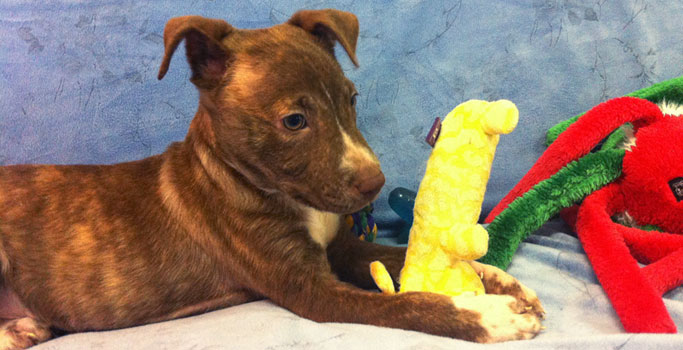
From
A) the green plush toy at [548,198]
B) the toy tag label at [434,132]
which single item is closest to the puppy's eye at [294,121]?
the toy tag label at [434,132]

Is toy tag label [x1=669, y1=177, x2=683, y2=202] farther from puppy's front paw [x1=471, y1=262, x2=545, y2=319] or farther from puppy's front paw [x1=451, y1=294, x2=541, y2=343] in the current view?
Result: puppy's front paw [x1=451, y1=294, x2=541, y2=343]

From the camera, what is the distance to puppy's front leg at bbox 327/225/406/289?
2.49 meters

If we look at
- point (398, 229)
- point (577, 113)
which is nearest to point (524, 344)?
point (398, 229)

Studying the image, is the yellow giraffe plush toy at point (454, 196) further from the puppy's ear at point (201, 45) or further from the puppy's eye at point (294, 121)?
the puppy's ear at point (201, 45)

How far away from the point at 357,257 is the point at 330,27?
109cm

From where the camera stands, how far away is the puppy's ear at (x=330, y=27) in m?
2.22

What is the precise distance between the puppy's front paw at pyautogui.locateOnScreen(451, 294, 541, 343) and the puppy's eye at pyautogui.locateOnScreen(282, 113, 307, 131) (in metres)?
0.88

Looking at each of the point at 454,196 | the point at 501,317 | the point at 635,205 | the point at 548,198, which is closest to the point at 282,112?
the point at 454,196

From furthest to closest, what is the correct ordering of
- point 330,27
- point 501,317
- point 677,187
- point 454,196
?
point 677,187
point 330,27
point 454,196
point 501,317

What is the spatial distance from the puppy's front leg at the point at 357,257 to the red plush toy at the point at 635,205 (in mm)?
781

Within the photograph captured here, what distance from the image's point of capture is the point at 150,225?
2385 mm

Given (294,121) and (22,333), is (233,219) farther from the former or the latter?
(22,333)

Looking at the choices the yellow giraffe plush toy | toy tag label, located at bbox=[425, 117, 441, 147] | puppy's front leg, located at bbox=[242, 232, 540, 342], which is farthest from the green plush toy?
toy tag label, located at bbox=[425, 117, 441, 147]

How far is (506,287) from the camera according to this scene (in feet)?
7.06
